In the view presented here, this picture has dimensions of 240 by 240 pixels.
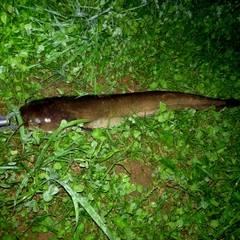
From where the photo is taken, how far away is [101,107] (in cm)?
249

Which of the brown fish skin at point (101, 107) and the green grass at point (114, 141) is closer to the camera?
the green grass at point (114, 141)

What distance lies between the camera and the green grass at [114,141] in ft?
6.48

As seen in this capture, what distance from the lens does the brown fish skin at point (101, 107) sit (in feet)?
7.30

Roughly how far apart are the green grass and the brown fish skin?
0.12 metres

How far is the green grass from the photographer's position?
1.97 metres

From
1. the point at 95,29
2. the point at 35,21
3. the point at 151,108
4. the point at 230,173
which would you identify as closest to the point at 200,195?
the point at 230,173

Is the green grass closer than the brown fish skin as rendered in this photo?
Yes

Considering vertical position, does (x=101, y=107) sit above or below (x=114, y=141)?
above

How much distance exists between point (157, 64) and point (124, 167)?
5.40 feet

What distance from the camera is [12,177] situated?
196 cm

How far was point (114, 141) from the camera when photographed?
8.09 ft

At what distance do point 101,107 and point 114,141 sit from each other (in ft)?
1.25

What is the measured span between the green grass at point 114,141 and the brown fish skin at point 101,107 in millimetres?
120

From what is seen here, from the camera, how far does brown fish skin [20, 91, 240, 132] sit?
7.30 ft
